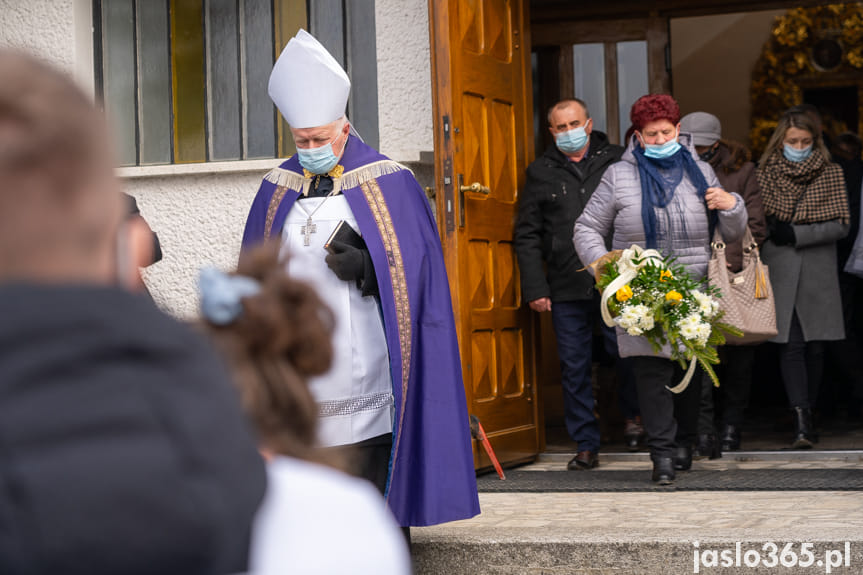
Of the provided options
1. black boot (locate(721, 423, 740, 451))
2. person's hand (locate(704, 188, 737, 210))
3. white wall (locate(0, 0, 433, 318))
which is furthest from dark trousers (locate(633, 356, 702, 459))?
white wall (locate(0, 0, 433, 318))

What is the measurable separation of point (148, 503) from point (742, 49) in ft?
39.2

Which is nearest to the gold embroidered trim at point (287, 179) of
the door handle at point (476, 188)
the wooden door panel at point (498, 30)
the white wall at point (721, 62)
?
the door handle at point (476, 188)

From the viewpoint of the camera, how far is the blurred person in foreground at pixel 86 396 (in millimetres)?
849

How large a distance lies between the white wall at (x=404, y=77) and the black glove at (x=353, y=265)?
2.12 metres

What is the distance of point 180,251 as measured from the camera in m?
6.27

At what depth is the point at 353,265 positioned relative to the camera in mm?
3836

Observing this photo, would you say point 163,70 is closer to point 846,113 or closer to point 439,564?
point 439,564

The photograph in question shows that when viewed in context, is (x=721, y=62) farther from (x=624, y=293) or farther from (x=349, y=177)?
(x=349, y=177)

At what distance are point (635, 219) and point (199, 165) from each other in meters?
2.35

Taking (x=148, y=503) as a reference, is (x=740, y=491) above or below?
below

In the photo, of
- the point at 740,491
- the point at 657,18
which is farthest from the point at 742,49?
the point at 740,491

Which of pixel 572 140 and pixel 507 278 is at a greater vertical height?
pixel 572 140

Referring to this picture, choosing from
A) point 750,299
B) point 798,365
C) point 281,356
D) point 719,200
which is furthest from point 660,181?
point 281,356

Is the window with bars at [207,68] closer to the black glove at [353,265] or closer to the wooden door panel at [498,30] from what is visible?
the wooden door panel at [498,30]
